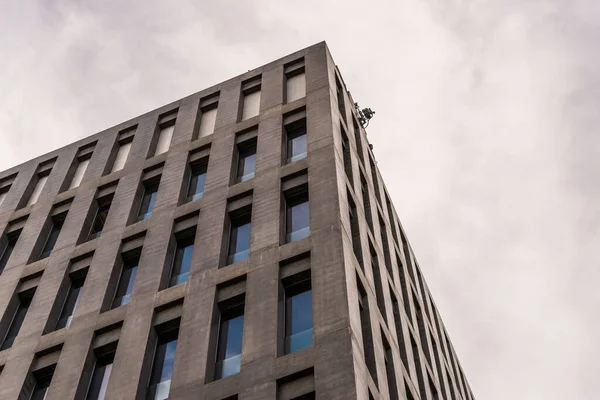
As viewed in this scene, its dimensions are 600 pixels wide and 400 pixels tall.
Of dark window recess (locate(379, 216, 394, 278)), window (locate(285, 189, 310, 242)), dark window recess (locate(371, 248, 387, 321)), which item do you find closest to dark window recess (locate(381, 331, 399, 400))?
dark window recess (locate(371, 248, 387, 321))

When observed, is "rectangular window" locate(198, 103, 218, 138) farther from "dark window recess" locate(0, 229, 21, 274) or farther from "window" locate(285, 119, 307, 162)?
"dark window recess" locate(0, 229, 21, 274)

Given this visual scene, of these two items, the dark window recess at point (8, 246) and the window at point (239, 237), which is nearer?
the window at point (239, 237)

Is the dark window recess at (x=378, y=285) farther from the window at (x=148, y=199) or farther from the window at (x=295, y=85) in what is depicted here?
the window at (x=148, y=199)

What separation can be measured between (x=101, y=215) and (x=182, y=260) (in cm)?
838

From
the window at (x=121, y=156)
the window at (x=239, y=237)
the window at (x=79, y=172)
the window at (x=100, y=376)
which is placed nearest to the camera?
the window at (x=100, y=376)

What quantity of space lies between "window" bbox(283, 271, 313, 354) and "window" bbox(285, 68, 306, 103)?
13119mm

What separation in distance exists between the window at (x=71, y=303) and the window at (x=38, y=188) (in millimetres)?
9197

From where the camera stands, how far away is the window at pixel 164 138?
38.4 metres

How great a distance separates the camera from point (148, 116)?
4156 centimetres

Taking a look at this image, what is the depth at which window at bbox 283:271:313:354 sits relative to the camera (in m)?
23.4

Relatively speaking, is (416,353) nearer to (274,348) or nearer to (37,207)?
(274,348)

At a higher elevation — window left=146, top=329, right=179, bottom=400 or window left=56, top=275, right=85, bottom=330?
window left=56, top=275, right=85, bottom=330

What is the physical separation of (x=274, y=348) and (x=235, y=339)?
233cm

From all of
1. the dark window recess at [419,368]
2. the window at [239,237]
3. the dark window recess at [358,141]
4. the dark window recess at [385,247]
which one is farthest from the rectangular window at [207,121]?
the dark window recess at [419,368]
